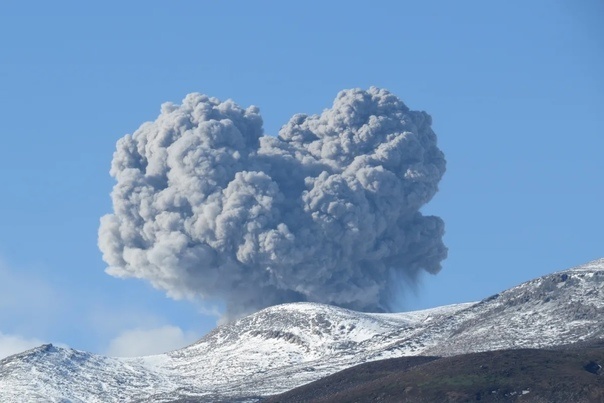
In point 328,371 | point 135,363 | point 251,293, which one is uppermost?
point 251,293

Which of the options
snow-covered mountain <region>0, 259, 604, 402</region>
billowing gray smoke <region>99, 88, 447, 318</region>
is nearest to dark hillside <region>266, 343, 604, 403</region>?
snow-covered mountain <region>0, 259, 604, 402</region>

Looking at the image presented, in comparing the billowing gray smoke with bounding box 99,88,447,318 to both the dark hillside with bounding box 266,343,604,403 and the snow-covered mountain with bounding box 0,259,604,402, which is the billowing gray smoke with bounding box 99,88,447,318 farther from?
the dark hillside with bounding box 266,343,604,403

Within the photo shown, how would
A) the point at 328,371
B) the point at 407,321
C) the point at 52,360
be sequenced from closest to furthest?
the point at 328,371 < the point at 52,360 < the point at 407,321

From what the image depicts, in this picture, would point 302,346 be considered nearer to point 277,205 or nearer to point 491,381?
point 277,205

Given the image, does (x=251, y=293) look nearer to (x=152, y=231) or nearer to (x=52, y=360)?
(x=152, y=231)

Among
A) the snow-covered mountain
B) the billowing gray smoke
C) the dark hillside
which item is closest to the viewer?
the dark hillside

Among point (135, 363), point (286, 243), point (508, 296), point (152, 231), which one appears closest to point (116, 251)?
point (152, 231)

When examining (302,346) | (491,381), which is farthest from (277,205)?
(491,381)

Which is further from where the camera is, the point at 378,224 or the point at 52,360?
the point at 378,224
